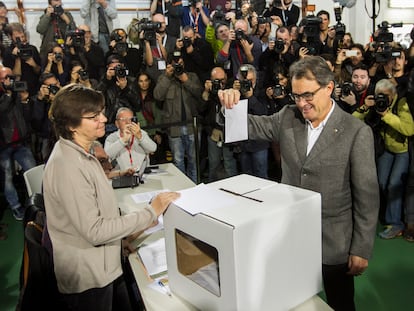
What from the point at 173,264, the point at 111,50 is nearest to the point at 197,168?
the point at 111,50

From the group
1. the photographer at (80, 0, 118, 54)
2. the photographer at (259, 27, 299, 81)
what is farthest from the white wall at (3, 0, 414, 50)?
the photographer at (259, 27, 299, 81)

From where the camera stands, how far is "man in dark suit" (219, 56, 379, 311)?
1465 millimetres

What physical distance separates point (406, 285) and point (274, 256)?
191 centimetres

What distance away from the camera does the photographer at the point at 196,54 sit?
14.2 feet

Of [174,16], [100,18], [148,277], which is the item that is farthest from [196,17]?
[148,277]

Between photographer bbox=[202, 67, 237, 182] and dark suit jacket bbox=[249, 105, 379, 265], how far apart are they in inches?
91.2

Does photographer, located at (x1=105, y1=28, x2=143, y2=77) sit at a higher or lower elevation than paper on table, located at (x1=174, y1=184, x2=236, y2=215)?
higher

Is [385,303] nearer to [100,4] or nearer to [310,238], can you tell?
[310,238]

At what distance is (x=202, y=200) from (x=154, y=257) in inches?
23.8

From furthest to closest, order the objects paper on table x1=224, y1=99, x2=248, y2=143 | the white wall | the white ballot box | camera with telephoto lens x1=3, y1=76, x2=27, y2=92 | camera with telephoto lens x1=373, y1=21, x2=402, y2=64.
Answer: the white wall, camera with telephoto lens x1=3, y1=76, x2=27, y2=92, camera with telephoto lens x1=373, y1=21, x2=402, y2=64, paper on table x1=224, y1=99, x2=248, y2=143, the white ballot box

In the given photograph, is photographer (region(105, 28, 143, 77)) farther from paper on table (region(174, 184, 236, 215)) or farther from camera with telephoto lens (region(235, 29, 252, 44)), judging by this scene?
paper on table (region(174, 184, 236, 215))

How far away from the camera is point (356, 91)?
3516 millimetres

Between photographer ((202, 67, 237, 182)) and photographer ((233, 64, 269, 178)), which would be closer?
photographer ((233, 64, 269, 178))

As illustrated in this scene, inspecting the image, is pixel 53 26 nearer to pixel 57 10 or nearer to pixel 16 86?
pixel 57 10
